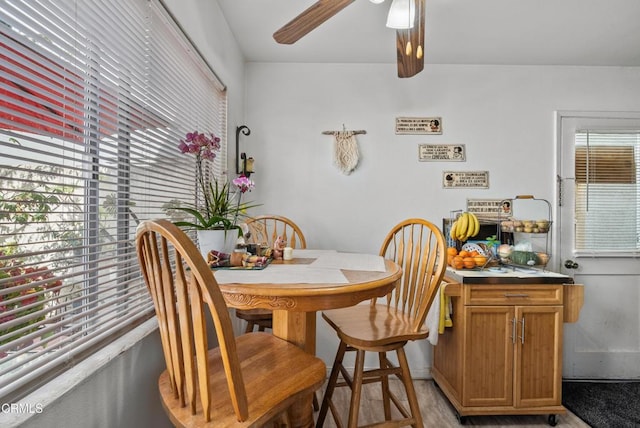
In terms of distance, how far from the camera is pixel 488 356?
1934mm

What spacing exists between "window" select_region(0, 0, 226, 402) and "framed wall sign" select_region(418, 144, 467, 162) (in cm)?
190

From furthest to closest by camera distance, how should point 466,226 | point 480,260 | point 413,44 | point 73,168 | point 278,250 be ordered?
point 466,226, point 480,260, point 278,250, point 413,44, point 73,168

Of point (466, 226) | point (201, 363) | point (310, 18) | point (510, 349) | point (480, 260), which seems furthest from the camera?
point (466, 226)

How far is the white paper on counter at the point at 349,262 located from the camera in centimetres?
135

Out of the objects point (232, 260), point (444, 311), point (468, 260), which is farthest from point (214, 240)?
point (468, 260)

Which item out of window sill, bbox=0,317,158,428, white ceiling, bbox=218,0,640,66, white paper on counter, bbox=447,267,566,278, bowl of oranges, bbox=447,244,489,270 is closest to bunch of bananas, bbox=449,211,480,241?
bowl of oranges, bbox=447,244,489,270

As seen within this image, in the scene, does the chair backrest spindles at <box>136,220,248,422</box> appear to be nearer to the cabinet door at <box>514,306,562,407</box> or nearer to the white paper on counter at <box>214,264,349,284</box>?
the white paper on counter at <box>214,264,349,284</box>

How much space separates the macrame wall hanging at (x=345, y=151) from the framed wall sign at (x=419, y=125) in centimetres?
31

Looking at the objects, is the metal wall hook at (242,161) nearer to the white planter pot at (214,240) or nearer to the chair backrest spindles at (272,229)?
the chair backrest spindles at (272,229)

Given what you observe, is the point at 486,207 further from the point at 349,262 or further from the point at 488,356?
the point at 349,262

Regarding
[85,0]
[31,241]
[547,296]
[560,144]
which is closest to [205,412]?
[31,241]

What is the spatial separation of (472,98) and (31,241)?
9.26ft

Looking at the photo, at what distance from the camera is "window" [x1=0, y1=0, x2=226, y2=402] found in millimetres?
709

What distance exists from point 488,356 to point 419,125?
1.72m
